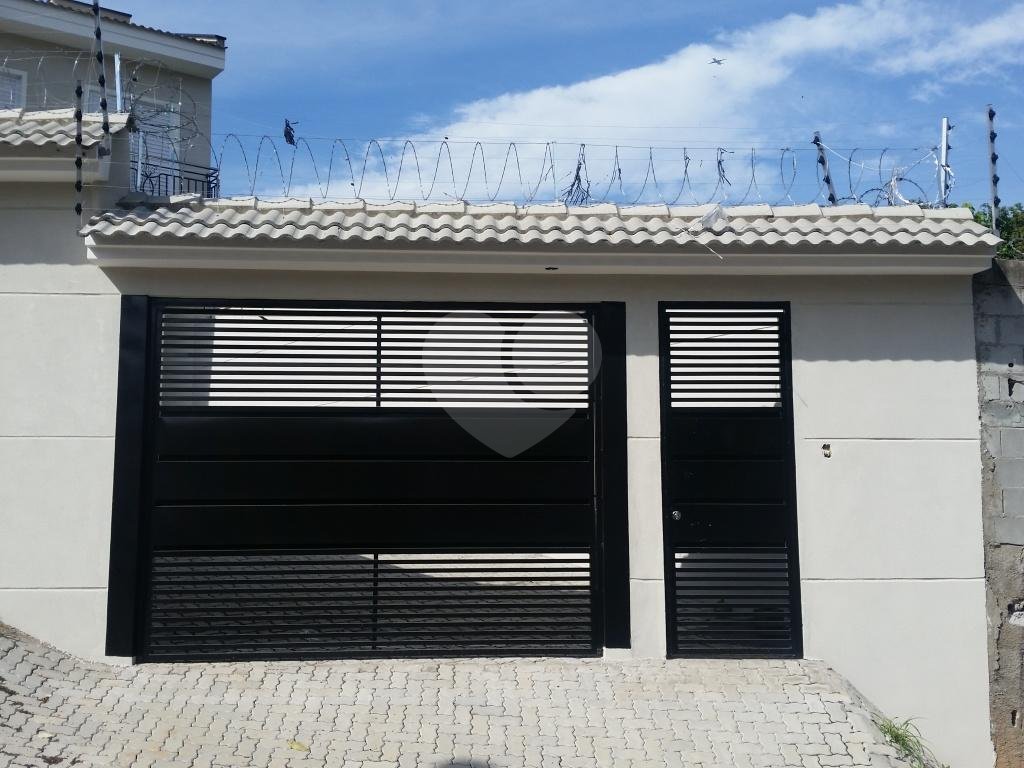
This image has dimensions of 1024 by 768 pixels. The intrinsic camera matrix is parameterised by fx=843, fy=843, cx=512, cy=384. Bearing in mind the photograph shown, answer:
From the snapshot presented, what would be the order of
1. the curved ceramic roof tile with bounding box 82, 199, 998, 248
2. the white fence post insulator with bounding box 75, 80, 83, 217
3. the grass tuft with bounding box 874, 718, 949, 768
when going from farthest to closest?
the white fence post insulator with bounding box 75, 80, 83, 217 < the curved ceramic roof tile with bounding box 82, 199, 998, 248 < the grass tuft with bounding box 874, 718, 949, 768

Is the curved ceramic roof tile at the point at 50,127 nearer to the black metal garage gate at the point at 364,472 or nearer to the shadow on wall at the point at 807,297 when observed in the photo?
the black metal garage gate at the point at 364,472

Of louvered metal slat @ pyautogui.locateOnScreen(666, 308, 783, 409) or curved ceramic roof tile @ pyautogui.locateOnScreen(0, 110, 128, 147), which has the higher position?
curved ceramic roof tile @ pyautogui.locateOnScreen(0, 110, 128, 147)

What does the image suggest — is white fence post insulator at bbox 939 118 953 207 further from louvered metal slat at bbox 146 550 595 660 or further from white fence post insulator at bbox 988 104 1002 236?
louvered metal slat at bbox 146 550 595 660

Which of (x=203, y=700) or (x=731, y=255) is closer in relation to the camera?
(x=203, y=700)

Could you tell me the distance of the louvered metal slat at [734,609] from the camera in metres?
6.16

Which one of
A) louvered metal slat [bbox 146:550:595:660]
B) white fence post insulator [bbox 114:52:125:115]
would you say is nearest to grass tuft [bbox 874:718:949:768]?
louvered metal slat [bbox 146:550:595:660]

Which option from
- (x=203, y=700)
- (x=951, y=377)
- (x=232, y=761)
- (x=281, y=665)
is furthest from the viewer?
(x=951, y=377)

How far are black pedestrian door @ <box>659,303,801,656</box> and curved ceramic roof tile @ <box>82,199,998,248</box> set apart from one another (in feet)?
2.03

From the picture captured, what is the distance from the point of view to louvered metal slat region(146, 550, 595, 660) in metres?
6.01

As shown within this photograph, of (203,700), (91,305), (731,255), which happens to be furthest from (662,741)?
(91,305)

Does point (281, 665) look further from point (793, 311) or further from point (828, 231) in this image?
point (828, 231)

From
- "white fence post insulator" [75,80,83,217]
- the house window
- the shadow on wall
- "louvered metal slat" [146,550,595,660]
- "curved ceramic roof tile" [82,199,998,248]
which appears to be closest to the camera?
"curved ceramic roof tile" [82,199,998,248]

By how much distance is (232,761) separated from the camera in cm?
464

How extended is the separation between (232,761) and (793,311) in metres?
4.81
